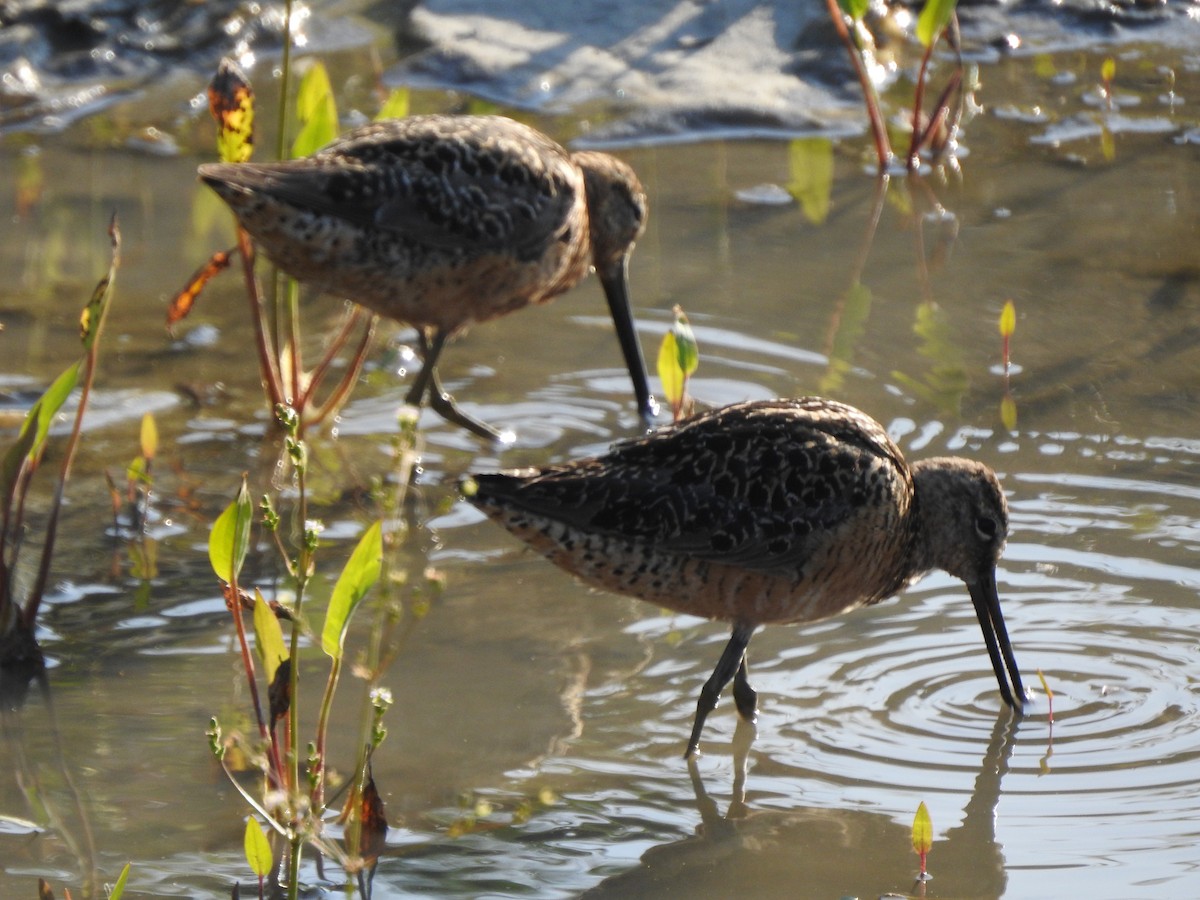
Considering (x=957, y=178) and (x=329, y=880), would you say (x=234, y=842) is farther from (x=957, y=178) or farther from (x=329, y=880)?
(x=957, y=178)

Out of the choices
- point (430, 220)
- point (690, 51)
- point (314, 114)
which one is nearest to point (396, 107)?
point (314, 114)

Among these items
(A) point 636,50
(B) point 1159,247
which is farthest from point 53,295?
(B) point 1159,247

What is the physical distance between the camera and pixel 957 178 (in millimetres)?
6965

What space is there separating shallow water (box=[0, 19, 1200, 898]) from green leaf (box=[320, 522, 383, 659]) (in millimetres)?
701

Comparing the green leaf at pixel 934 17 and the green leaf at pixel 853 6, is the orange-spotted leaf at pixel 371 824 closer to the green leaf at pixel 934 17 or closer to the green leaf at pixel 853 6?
the green leaf at pixel 853 6

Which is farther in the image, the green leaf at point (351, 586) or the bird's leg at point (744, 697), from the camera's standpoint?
the bird's leg at point (744, 697)

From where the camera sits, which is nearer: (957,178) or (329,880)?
(329,880)

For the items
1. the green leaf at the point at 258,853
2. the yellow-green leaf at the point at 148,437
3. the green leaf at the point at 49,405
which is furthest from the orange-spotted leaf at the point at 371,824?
the yellow-green leaf at the point at 148,437

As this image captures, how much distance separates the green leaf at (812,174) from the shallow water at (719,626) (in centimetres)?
8

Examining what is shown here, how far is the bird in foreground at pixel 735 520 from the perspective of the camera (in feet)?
11.9

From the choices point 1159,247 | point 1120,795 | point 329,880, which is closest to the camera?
point 329,880

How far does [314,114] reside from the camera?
16.3 ft

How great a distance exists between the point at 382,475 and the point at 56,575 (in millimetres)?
978

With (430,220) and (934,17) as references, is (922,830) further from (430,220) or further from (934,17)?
(934,17)
